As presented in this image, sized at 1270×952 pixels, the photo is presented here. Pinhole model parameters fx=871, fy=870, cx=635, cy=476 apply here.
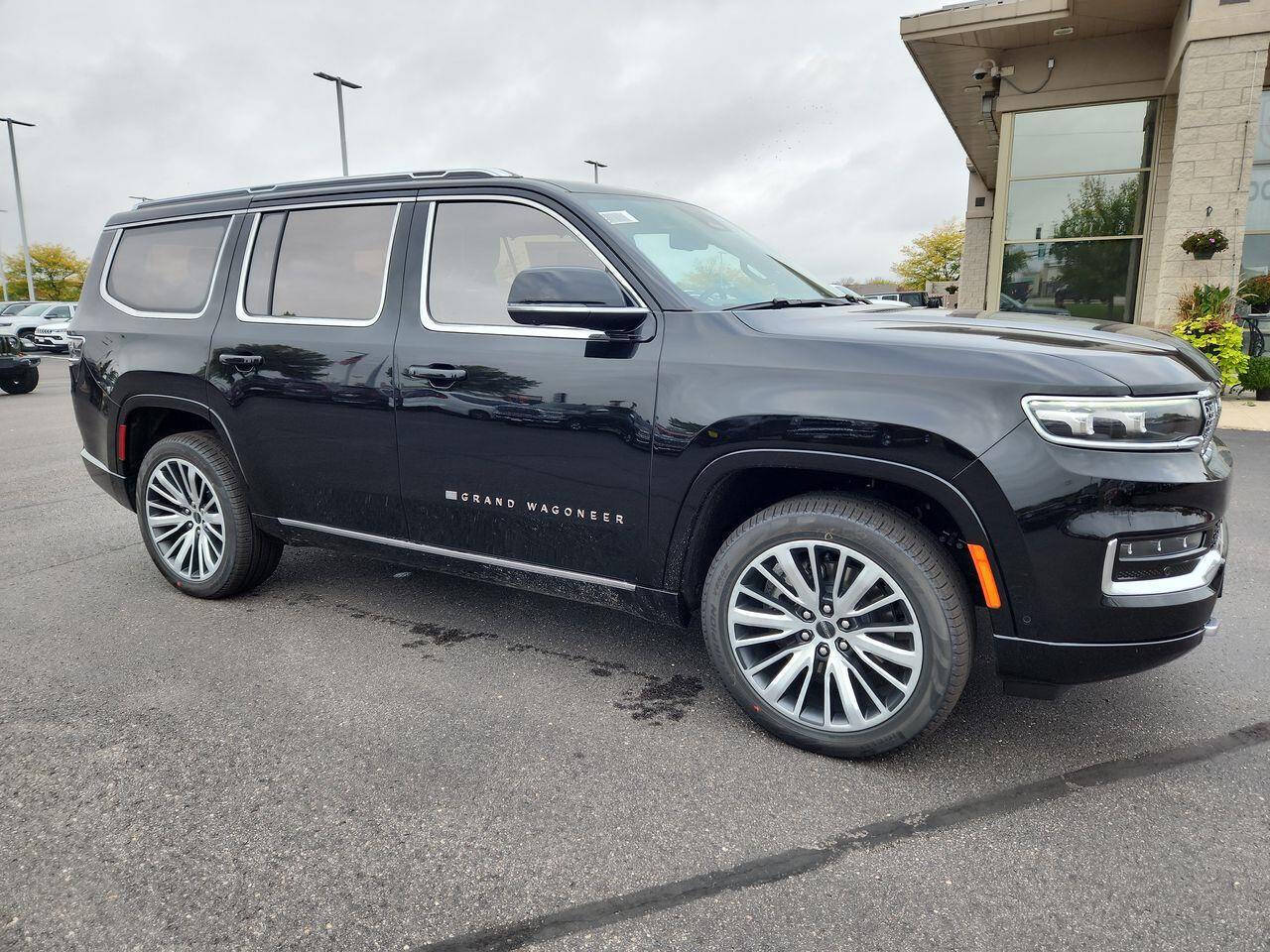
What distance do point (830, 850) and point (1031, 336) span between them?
1.63 meters

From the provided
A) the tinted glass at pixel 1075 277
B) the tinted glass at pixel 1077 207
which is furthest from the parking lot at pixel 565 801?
the tinted glass at pixel 1077 207

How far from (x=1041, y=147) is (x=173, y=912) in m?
16.5

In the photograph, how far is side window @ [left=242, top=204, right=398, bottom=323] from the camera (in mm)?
3559

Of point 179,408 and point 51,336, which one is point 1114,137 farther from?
point 51,336

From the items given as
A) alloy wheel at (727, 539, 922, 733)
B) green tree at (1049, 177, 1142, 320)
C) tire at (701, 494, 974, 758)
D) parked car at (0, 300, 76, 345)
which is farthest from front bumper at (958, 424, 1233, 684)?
parked car at (0, 300, 76, 345)

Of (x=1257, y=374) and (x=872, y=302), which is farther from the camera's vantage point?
(x=1257, y=374)

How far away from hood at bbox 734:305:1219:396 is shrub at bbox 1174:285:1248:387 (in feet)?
31.2

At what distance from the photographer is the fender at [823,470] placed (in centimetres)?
247

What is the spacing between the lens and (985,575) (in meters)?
2.51

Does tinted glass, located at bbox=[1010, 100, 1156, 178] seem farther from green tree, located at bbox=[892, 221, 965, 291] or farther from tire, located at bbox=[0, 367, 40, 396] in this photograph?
green tree, located at bbox=[892, 221, 965, 291]

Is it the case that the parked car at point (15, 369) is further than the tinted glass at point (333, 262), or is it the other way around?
the parked car at point (15, 369)

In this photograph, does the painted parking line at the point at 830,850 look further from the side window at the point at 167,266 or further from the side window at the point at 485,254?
the side window at the point at 167,266

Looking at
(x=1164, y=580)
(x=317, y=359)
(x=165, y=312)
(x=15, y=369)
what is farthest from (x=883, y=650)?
(x=15, y=369)

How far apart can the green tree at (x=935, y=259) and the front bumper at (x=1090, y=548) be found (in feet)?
170
